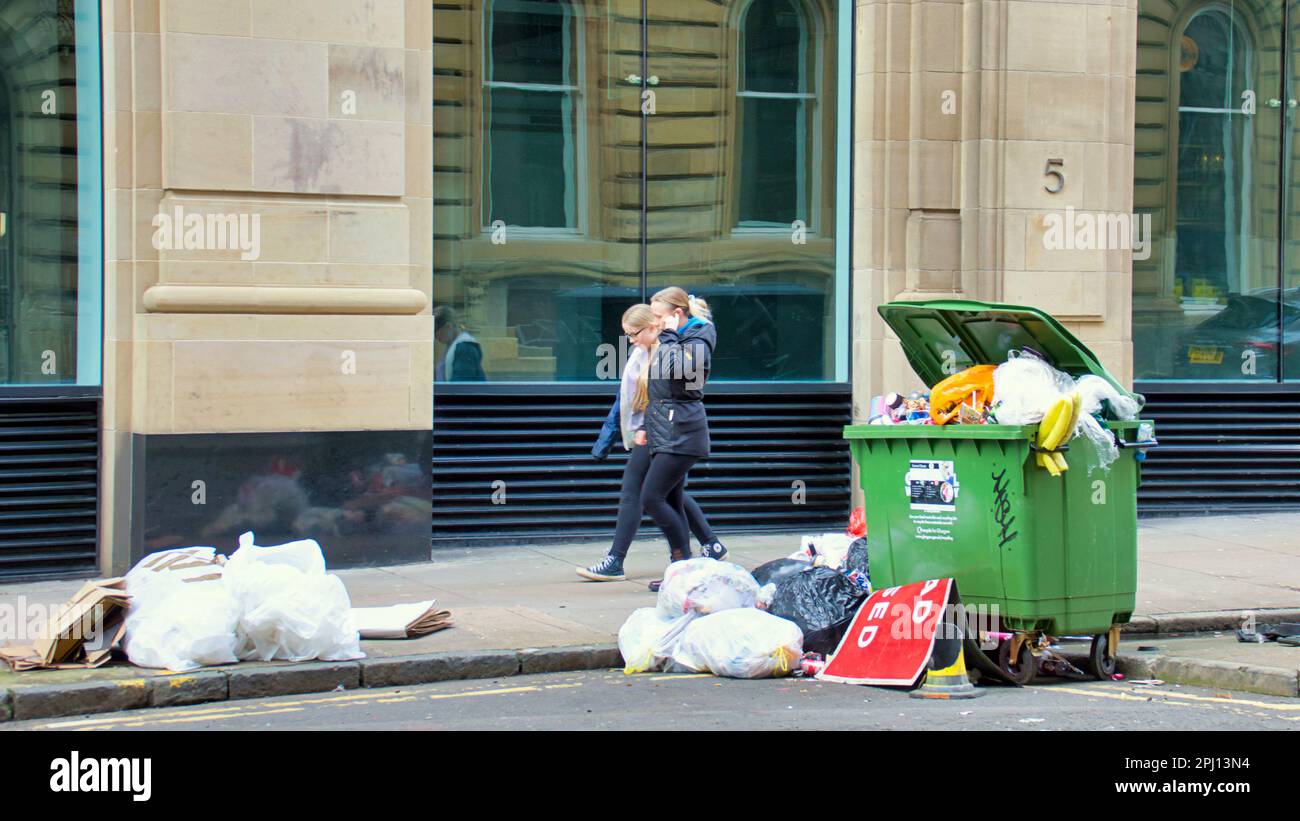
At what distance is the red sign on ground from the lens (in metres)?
7.00

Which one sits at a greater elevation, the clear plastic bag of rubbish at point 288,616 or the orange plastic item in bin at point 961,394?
the orange plastic item in bin at point 961,394

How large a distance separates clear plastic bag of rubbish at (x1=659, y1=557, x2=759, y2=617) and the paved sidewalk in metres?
0.48

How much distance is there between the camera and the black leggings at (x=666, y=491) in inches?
371

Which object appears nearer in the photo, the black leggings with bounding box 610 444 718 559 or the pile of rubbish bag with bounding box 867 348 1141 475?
the pile of rubbish bag with bounding box 867 348 1141 475

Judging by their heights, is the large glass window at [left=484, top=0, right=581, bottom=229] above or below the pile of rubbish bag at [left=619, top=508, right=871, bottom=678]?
above

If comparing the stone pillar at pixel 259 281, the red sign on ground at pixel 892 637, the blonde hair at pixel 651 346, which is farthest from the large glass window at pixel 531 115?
the red sign on ground at pixel 892 637

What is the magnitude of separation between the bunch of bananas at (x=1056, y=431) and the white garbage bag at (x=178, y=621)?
3.82 metres

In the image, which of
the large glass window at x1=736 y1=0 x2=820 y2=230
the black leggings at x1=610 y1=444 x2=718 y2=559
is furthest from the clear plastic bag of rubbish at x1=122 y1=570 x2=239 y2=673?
the large glass window at x1=736 y1=0 x2=820 y2=230

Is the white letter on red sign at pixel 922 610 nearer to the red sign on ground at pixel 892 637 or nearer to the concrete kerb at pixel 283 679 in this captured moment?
the red sign on ground at pixel 892 637

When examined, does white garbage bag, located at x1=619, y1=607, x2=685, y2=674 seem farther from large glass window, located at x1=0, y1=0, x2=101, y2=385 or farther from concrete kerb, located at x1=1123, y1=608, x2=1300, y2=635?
large glass window, located at x1=0, y1=0, x2=101, y2=385

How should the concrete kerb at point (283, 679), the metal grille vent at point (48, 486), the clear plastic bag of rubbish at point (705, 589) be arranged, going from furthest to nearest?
1. the metal grille vent at point (48, 486)
2. the clear plastic bag of rubbish at point (705, 589)
3. the concrete kerb at point (283, 679)

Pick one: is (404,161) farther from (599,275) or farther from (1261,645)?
(1261,645)

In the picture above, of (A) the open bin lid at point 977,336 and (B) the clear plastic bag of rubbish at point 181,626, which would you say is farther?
(A) the open bin lid at point 977,336

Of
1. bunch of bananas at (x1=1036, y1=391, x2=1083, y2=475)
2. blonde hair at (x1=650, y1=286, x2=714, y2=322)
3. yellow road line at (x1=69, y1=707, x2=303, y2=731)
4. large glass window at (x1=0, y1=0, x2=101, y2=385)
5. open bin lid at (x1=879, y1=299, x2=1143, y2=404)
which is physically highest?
large glass window at (x1=0, y1=0, x2=101, y2=385)
